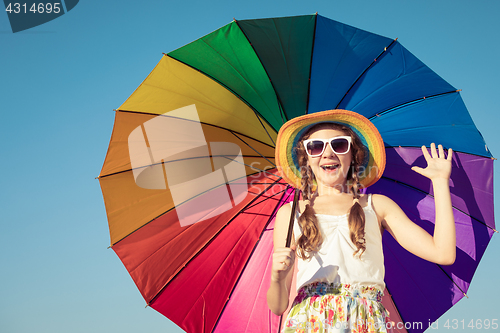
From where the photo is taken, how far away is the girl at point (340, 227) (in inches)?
109

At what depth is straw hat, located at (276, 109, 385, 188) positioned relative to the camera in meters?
3.34

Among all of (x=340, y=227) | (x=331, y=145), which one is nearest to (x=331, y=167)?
(x=331, y=145)

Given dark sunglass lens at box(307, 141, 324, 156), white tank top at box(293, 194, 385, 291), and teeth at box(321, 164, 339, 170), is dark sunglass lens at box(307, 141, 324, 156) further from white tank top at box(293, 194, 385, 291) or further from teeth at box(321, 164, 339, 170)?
white tank top at box(293, 194, 385, 291)

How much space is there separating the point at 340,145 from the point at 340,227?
0.67 m

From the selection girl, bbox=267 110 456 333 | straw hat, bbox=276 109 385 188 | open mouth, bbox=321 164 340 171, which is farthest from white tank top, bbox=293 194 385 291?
straw hat, bbox=276 109 385 188

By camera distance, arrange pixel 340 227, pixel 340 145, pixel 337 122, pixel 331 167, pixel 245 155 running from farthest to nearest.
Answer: pixel 245 155 → pixel 337 122 → pixel 331 167 → pixel 340 145 → pixel 340 227

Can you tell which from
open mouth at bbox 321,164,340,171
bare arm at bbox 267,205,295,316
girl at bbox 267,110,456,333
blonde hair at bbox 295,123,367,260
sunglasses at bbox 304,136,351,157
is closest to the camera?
bare arm at bbox 267,205,295,316

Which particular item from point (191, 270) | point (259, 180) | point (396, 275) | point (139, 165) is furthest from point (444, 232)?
point (139, 165)

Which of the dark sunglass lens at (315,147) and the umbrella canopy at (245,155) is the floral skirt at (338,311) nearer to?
the umbrella canopy at (245,155)

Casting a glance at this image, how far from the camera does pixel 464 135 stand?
3590mm

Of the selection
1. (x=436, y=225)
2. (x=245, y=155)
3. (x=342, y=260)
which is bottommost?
(x=342, y=260)

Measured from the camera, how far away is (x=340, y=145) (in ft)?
10.5

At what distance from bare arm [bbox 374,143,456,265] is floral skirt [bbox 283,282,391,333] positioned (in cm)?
48

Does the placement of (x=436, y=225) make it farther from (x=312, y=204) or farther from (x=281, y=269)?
(x=281, y=269)
